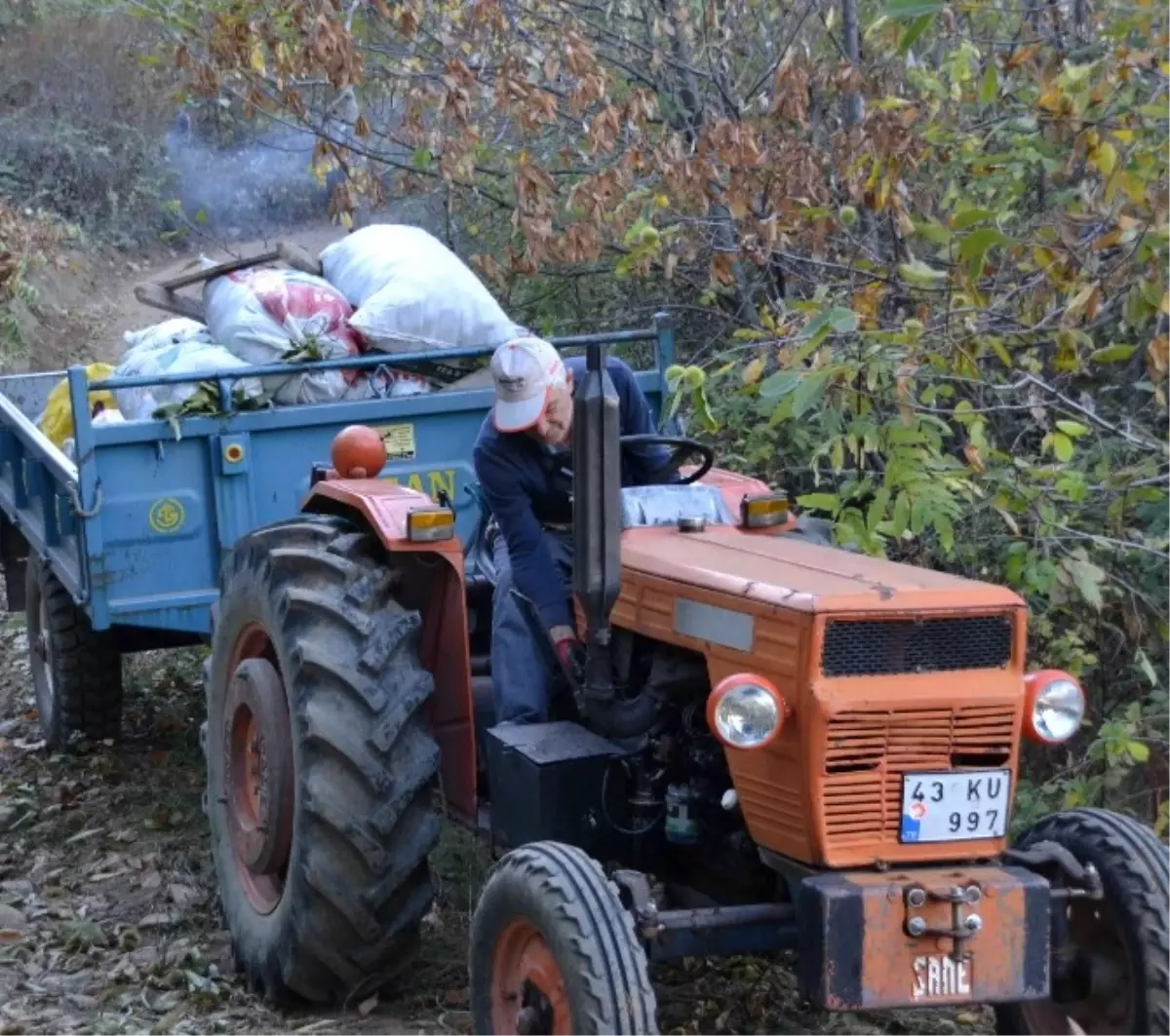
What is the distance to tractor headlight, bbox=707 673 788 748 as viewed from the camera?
12.7 ft

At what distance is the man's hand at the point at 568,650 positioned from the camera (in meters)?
4.70

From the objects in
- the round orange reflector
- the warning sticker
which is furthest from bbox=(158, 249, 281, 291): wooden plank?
the round orange reflector

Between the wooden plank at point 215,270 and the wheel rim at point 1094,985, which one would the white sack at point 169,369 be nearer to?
the wooden plank at point 215,270

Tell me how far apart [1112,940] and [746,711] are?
1.05 meters

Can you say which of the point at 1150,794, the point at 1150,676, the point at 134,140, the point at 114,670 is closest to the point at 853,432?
the point at 1150,676

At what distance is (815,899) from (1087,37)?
4358 mm

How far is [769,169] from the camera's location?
7.67 metres

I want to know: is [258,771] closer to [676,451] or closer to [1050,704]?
[676,451]

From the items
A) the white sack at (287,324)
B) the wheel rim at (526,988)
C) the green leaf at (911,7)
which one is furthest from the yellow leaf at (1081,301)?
the white sack at (287,324)

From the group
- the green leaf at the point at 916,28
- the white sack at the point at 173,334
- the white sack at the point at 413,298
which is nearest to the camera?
the green leaf at the point at 916,28

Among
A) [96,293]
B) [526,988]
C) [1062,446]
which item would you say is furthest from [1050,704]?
[96,293]

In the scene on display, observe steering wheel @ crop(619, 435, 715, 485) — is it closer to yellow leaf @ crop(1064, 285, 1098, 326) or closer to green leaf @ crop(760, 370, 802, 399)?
green leaf @ crop(760, 370, 802, 399)

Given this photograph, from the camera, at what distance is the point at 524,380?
495cm

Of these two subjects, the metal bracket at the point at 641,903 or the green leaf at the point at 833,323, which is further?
the green leaf at the point at 833,323
